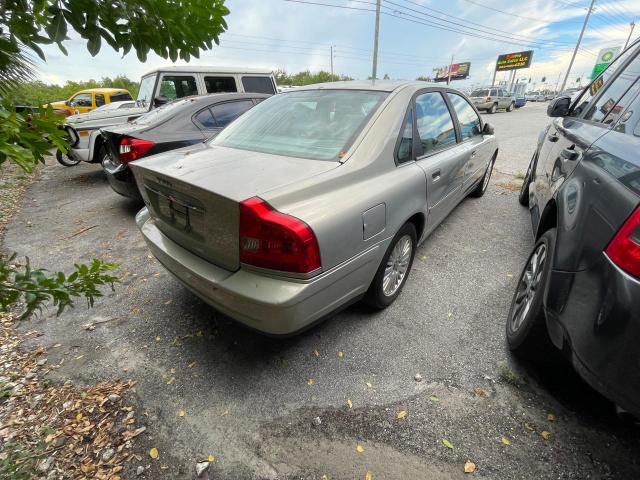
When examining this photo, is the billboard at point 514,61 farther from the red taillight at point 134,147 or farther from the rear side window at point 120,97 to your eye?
the red taillight at point 134,147

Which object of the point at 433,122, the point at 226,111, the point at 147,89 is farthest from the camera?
the point at 147,89

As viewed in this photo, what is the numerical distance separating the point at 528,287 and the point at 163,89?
7.31 meters

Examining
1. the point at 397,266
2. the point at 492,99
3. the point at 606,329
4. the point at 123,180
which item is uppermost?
the point at 606,329

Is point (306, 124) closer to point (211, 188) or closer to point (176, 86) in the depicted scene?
point (211, 188)

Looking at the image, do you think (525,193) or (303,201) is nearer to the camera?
(303,201)

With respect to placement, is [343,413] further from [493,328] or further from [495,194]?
[495,194]

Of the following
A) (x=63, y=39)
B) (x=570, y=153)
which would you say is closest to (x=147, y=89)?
(x=63, y=39)

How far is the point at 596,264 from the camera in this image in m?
1.27

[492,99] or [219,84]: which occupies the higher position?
[219,84]

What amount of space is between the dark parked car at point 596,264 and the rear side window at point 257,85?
7151mm

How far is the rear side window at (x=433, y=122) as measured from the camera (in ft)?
8.42

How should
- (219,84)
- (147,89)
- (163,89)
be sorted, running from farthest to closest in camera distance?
(219,84) < (147,89) < (163,89)

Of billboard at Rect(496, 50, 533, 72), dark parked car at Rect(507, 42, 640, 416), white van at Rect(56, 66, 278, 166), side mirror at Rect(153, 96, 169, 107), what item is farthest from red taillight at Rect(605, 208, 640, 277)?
billboard at Rect(496, 50, 533, 72)

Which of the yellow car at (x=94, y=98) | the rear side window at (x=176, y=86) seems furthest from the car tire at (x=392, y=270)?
the yellow car at (x=94, y=98)
